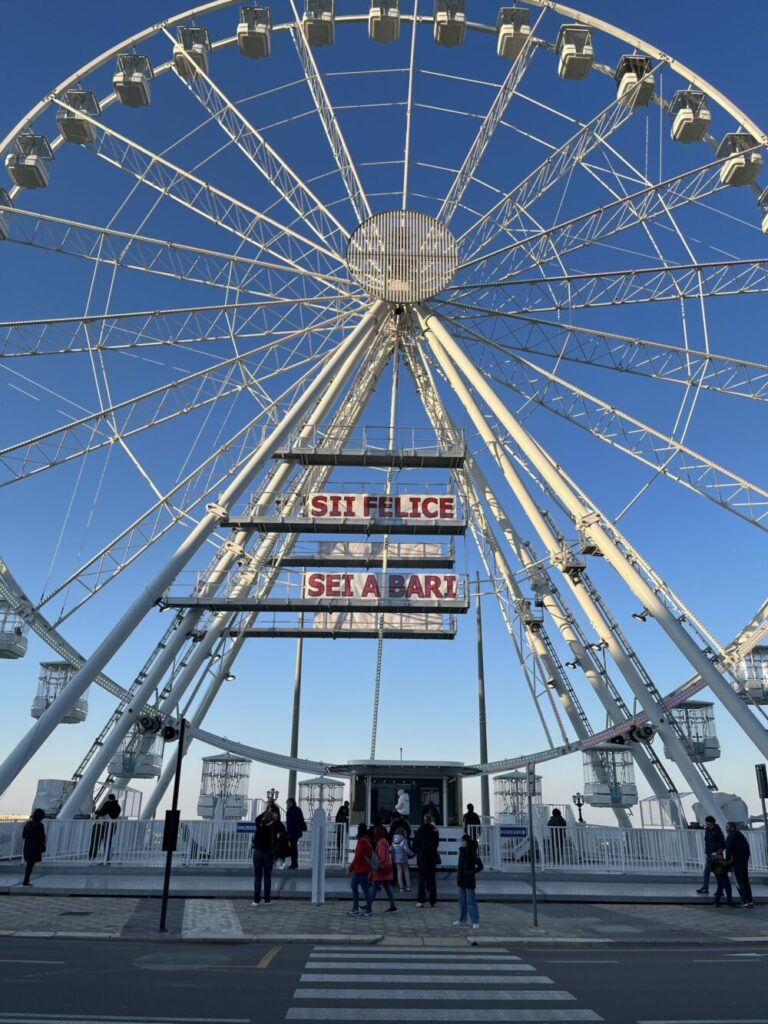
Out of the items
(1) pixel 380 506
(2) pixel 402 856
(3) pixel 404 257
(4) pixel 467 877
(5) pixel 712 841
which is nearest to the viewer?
(4) pixel 467 877

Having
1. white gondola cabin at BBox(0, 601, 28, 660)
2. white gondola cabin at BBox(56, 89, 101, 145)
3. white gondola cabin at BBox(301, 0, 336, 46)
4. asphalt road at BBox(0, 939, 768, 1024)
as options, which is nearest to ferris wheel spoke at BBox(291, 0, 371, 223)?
white gondola cabin at BBox(301, 0, 336, 46)

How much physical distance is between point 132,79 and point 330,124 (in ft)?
21.0

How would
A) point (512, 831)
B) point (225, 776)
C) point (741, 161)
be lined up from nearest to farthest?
point (512, 831) → point (741, 161) → point (225, 776)

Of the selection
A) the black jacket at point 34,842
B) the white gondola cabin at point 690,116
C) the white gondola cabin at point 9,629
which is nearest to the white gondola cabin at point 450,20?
the white gondola cabin at point 690,116

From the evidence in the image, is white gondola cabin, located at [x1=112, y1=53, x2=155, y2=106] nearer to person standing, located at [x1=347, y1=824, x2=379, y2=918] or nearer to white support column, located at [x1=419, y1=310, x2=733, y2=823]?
white support column, located at [x1=419, y1=310, x2=733, y2=823]

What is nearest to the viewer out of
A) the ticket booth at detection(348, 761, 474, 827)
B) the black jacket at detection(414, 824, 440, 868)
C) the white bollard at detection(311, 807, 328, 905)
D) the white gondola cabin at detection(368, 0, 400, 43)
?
the black jacket at detection(414, 824, 440, 868)

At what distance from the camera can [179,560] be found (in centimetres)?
2447

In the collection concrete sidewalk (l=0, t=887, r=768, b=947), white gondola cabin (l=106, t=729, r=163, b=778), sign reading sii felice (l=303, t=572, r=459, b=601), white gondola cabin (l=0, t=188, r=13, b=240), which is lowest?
concrete sidewalk (l=0, t=887, r=768, b=947)

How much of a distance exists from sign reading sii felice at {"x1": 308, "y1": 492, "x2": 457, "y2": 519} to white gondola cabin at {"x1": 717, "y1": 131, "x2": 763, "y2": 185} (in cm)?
1279

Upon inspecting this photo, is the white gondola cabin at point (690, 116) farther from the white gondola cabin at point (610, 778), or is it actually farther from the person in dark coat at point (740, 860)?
the person in dark coat at point (740, 860)

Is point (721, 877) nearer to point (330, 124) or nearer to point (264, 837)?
point (264, 837)

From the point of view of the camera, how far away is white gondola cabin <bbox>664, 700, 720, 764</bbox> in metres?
32.3

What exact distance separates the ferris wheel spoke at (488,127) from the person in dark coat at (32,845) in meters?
21.9

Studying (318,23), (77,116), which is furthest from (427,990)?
(318,23)
